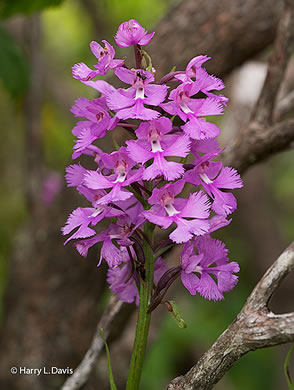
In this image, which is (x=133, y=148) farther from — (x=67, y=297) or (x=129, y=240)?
Result: (x=67, y=297)

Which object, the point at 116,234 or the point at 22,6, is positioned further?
the point at 22,6

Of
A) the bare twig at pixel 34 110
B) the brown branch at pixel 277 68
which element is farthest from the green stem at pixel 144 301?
the bare twig at pixel 34 110

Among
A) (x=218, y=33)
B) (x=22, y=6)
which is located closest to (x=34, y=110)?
(x=22, y=6)

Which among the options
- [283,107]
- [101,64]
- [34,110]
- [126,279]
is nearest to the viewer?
[101,64]

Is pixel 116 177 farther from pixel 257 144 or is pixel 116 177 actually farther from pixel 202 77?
pixel 257 144

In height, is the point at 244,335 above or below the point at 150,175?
below

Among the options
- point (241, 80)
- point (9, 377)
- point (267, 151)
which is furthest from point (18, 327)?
point (241, 80)

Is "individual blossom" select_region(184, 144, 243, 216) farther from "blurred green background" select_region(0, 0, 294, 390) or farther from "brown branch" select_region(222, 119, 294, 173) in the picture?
"blurred green background" select_region(0, 0, 294, 390)
